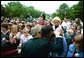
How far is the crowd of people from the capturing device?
4391 mm

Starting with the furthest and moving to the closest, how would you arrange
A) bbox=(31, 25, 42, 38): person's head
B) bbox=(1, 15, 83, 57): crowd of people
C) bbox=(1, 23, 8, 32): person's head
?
bbox=(1, 23, 8, 32): person's head
bbox=(1, 15, 83, 57): crowd of people
bbox=(31, 25, 42, 38): person's head

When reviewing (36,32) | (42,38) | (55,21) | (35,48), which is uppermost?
(55,21)

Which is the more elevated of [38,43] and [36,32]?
[36,32]

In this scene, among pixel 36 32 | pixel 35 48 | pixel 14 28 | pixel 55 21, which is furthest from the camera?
pixel 14 28

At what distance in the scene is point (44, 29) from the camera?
14.5ft

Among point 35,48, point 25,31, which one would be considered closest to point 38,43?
point 35,48

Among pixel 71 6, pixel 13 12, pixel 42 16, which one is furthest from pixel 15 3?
pixel 71 6

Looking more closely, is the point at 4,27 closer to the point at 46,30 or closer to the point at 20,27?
the point at 20,27

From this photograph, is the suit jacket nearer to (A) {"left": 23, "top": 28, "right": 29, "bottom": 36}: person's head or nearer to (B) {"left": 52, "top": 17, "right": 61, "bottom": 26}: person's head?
(A) {"left": 23, "top": 28, "right": 29, "bottom": 36}: person's head

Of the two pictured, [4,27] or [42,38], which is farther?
[4,27]

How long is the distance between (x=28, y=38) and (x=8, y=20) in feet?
1.38

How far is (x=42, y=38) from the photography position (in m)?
4.38

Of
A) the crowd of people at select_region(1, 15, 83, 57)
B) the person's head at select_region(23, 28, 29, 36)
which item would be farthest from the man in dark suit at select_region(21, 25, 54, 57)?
the person's head at select_region(23, 28, 29, 36)

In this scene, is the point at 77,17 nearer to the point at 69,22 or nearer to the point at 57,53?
the point at 69,22
